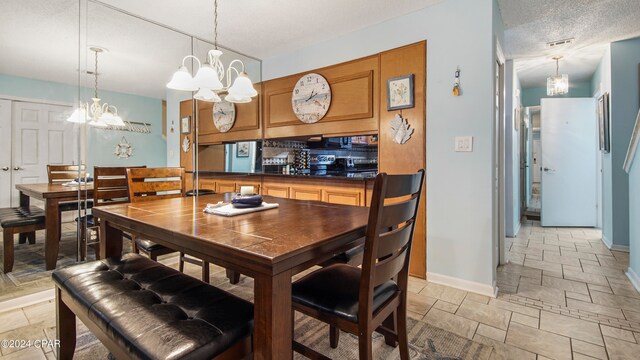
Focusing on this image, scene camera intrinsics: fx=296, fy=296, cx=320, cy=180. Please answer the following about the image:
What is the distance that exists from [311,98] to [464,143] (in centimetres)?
171

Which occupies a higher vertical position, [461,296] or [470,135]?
[470,135]

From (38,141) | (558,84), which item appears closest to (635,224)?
(558,84)

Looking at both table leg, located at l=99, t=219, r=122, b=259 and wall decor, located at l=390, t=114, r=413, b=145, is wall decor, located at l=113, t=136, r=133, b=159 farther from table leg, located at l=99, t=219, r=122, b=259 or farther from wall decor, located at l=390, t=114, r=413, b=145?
wall decor, located at l=390, t=114, r=413, b=145

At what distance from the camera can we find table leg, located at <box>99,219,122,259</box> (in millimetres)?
1619

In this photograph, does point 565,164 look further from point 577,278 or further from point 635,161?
point 577,278

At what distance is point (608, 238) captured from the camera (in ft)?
12.2

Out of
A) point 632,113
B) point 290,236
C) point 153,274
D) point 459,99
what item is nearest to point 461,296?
point 459,99

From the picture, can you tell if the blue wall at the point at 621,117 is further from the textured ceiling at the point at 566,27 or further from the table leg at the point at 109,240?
the table leg at the point at 109,240

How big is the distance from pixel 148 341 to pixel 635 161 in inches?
146

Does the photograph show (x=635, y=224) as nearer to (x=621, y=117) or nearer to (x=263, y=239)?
(x=621, y=117)

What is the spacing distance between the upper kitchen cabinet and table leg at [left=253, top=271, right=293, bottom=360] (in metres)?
2.30

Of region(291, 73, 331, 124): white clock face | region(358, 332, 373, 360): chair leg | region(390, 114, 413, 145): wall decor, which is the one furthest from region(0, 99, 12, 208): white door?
region(390, 114, 413, 145): wall decor

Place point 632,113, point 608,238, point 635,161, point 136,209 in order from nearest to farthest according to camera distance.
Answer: point 136,209
point 635,161
point 632,113
point 608,238

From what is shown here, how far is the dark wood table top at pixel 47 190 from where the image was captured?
7.73ft
